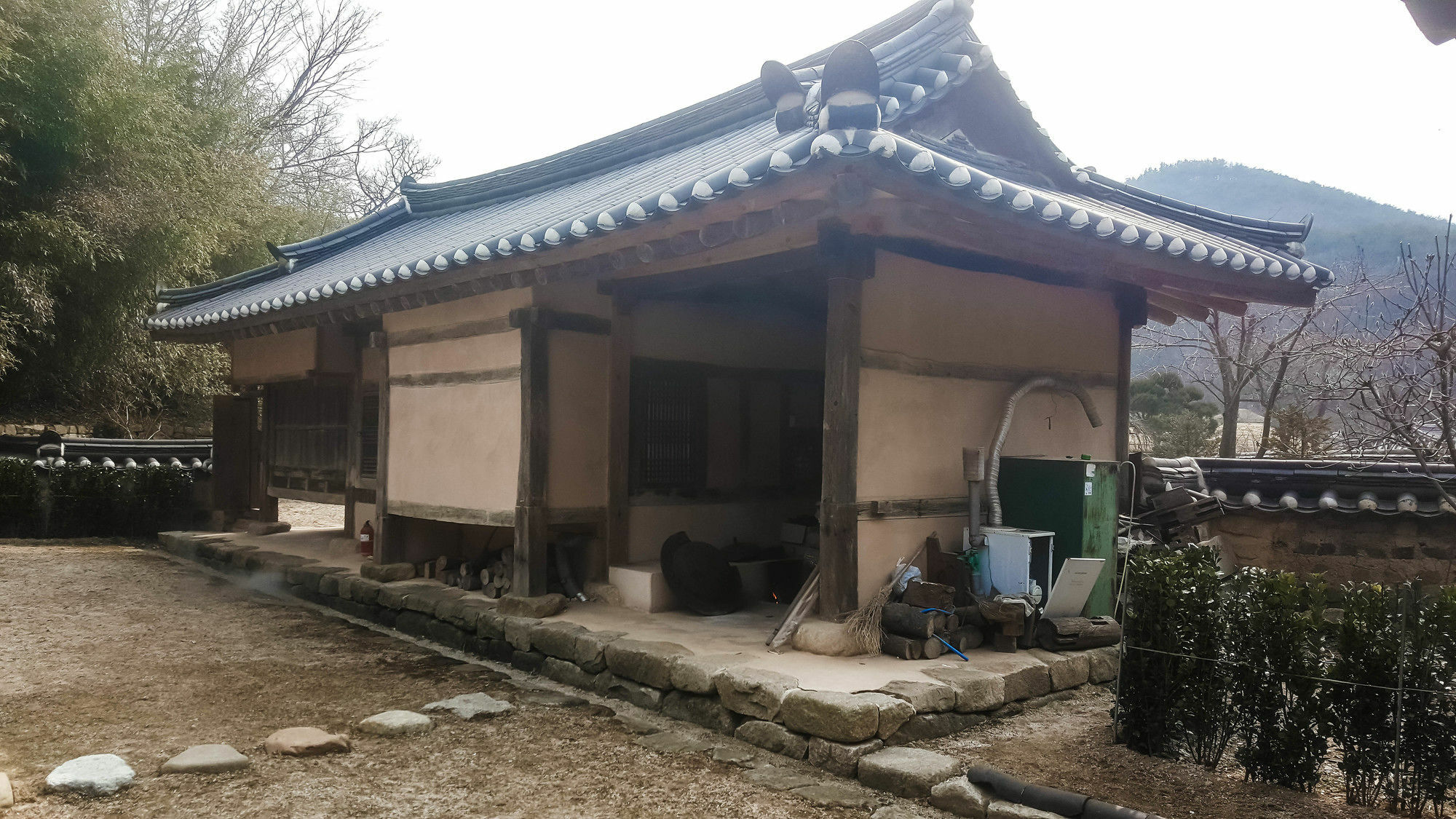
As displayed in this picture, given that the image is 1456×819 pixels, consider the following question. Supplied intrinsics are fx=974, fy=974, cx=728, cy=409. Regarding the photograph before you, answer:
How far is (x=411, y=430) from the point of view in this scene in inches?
352

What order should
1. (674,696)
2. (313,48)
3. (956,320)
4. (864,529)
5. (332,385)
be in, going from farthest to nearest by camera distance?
(313,48)
(332,385)
(956,320)
(864,529)
(674,696)

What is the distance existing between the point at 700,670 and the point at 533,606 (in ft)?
6.63

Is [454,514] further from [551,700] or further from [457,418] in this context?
[551,700]

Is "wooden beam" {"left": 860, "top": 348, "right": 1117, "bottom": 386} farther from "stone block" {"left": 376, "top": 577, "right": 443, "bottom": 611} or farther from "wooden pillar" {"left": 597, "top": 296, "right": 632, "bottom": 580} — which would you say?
"stone block" {"left": 376, "top": 577, "right": 443, "bottom": 611}

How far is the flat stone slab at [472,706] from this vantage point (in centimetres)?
561

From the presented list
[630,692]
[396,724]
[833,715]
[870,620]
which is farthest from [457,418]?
[833,715]

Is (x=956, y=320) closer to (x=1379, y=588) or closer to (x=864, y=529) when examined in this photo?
(x=864, y=529)

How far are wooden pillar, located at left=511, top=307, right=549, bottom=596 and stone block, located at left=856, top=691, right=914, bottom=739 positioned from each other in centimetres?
335

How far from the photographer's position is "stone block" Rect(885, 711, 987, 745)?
480 cm

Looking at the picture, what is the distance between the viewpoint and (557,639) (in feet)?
21.6

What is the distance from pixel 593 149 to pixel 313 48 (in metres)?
24.5

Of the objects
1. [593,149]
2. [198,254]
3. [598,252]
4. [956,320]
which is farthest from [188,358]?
[956,320]

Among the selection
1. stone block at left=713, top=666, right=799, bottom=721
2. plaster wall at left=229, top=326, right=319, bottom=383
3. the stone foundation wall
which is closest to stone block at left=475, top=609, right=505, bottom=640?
stone block at left=713, top=666, right=799, bottom=721

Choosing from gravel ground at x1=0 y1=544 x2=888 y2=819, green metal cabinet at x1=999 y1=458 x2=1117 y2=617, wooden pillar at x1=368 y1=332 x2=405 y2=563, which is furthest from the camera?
wooden pillar at x1=368 y1=332 x2=405 y2=563
